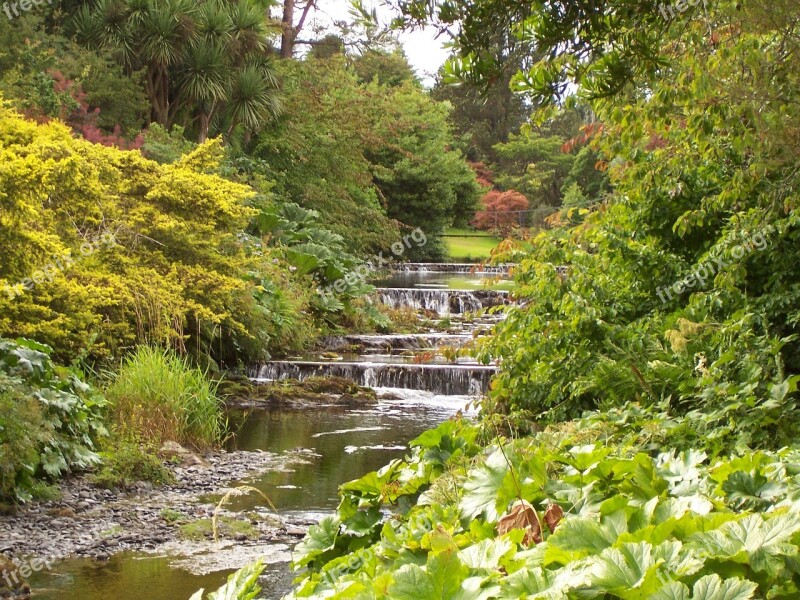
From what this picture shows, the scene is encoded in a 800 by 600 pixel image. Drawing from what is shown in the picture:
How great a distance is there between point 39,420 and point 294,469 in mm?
2425

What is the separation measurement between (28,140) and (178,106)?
14602 mm

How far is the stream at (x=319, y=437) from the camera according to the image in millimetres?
5164

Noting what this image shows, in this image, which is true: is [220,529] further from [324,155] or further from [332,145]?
[324,155]

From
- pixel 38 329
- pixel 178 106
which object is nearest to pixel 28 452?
pixel 38 329

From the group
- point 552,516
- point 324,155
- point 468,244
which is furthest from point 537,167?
point 552,516

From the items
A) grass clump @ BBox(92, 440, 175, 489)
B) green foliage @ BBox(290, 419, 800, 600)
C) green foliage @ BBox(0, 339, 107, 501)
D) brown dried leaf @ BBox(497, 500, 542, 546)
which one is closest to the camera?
green foliage @ BBox(290, 419, 800, 600)

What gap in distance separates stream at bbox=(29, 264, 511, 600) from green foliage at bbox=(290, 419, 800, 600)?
230 cm

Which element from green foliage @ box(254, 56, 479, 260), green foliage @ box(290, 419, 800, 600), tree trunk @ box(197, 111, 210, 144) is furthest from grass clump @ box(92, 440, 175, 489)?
tree trunk @ box(197, 111, 210, 144)

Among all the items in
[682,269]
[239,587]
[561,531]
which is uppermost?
[682,269]

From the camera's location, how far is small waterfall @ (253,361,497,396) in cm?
1301

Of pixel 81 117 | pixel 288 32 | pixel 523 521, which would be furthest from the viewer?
pixel 288 32

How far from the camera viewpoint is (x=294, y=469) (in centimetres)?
812

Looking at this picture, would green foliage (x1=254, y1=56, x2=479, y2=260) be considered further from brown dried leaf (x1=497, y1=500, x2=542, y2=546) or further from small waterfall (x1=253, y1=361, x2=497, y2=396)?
brown dried leaf (x1=497, y1=500, x2=542, y2=546)

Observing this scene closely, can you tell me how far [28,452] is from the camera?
6.25 m
